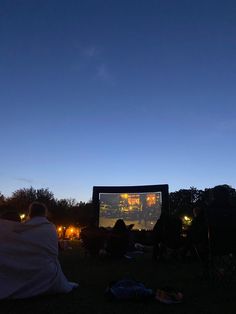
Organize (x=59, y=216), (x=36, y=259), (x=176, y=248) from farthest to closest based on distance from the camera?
(x=59, y=216), (x=176, y=248), (x=36, y=259)

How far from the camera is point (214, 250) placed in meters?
7.16

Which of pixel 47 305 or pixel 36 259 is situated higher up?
pixel 36 259

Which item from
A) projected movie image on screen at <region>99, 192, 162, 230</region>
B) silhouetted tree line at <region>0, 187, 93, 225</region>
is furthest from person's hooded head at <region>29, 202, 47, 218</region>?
silhouetted tree line at <region>0, 187, 93, 225</region>

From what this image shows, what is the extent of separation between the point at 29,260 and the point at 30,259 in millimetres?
21

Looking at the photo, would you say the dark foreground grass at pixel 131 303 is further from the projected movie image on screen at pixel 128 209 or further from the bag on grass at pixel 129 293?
the projected movie image on screen at pixel 128 209

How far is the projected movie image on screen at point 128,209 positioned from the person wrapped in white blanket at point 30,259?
65.4ft

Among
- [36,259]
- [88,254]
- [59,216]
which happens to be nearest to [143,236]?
[88,254]

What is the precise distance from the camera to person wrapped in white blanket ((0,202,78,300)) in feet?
18.5

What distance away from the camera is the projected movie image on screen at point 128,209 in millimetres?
26047

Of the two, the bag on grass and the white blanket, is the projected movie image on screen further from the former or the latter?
the bag on grass

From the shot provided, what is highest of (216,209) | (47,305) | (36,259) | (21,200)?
(21,200)

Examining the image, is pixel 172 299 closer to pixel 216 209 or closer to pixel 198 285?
pixel 198 285

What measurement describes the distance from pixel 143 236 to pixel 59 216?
28.7m

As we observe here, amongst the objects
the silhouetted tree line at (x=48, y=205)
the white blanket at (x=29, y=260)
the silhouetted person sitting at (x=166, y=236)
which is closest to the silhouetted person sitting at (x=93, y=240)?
the silhouetted person sitting at (x=166, y=236)
